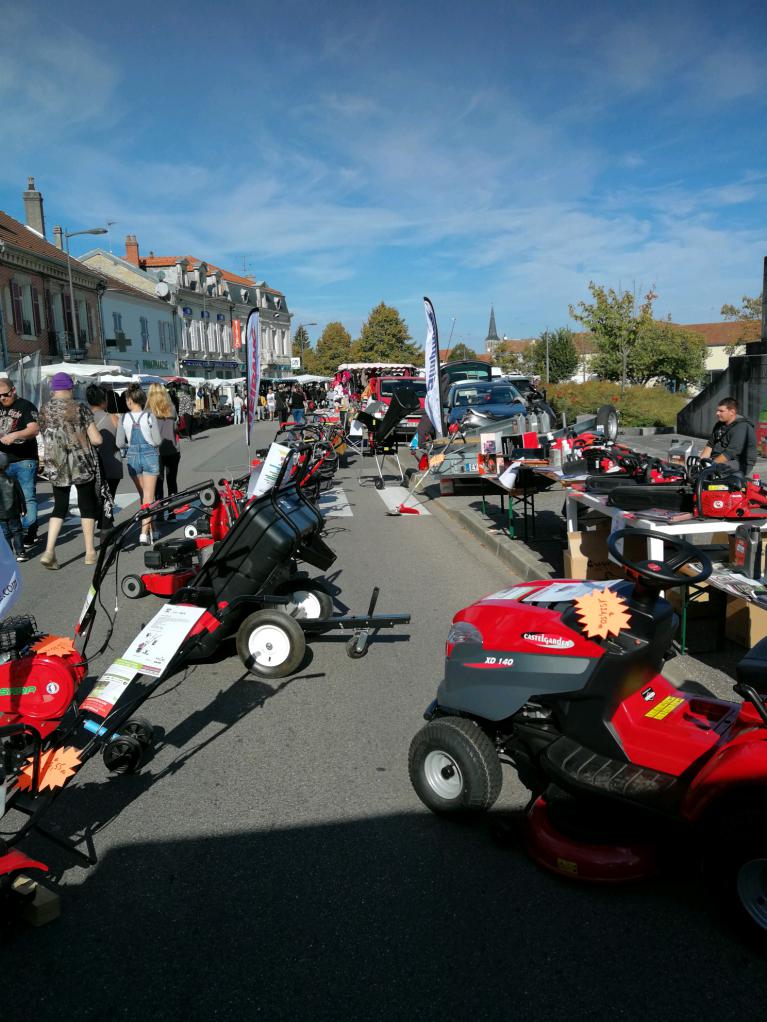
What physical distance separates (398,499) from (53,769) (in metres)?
10.5

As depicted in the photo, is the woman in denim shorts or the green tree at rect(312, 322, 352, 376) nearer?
the woman in denim shorts

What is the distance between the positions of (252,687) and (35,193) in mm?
48033

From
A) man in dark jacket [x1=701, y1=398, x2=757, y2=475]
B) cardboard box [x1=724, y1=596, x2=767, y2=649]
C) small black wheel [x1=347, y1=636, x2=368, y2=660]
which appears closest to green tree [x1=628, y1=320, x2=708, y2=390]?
man in dark jacket [x1=701, y1=398, x2=757, y2=475]

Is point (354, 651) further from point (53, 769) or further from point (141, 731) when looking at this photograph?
point (53, 769)

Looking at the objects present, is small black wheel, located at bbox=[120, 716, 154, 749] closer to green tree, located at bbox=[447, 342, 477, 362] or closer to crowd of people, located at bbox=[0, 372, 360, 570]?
crowd of people, located at bbox=[0, 372, 360, 570]

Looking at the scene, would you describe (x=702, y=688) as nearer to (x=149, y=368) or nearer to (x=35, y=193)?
(x=35, y=193)

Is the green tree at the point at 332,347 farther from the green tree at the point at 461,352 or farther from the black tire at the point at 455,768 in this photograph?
the black tire at the point at 455,768

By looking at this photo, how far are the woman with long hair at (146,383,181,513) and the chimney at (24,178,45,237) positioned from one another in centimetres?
4100

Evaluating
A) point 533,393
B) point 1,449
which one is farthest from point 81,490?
point 533,393

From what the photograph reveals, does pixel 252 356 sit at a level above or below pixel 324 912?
above

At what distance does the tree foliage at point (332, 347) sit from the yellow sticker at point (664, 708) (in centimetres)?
8749

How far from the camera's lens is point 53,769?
310 cm

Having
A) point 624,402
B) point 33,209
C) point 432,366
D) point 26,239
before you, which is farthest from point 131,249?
point 432,366

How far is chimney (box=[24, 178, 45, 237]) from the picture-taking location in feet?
144
